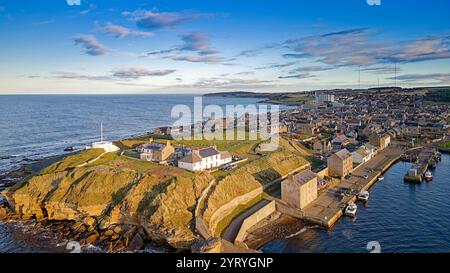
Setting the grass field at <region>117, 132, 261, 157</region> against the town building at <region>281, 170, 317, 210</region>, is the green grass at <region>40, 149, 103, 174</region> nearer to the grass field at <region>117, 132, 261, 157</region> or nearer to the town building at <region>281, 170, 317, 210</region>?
the grass field at <region>117, 132, 261, 157</region>

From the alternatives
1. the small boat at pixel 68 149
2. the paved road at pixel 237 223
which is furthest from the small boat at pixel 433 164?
the small boat at pixel 68 149

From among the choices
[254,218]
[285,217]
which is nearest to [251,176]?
[285,217]

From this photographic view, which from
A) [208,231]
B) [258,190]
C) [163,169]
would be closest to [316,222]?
[258,190]

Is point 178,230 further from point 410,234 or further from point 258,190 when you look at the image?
point 410,234

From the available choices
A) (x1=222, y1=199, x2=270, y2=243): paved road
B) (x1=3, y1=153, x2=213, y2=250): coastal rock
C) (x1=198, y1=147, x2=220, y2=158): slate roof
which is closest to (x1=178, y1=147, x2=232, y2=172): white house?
(x1=198, y1=147, x2=220, y2=158): slate roof

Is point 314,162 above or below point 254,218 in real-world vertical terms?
above

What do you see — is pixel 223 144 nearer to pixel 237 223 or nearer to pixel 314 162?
pixel 314 162

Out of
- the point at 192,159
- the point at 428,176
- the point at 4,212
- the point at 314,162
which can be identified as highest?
the point at 192,159
